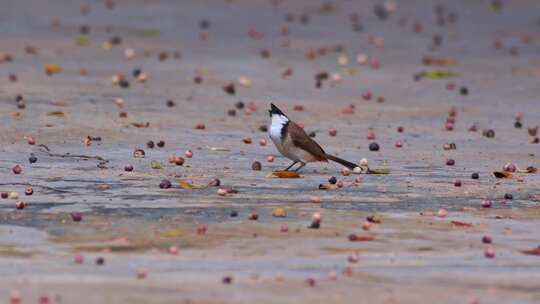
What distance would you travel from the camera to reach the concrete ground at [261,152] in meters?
8.19

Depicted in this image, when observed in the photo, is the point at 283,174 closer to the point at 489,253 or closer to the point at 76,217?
the point at 76,217

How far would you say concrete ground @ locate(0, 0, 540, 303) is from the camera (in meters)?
8.19

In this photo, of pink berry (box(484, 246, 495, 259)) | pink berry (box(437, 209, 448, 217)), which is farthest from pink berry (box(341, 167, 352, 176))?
pink berry (box(484, 246, 495, 259))

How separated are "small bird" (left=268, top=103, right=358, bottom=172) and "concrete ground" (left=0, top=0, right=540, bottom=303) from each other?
17cm

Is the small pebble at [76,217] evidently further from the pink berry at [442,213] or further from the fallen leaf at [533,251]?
the fallen leaf at [533,251]

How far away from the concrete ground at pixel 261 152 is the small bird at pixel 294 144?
0.57 feet

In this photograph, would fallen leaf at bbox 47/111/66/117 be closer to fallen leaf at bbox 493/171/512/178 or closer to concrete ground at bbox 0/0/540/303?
concrete ground at bbox 0/0/540/303

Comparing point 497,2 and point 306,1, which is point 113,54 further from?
point 497,2

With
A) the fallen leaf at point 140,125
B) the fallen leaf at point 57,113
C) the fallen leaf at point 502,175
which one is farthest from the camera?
the fallen leaf at point 57,113

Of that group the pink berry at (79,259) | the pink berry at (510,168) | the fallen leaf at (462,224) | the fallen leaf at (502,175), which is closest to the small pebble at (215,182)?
the fallen leaf at (462,224)

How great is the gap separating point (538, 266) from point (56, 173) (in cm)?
480

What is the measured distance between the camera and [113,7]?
26.8 meters

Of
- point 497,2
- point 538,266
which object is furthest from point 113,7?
point 538,266

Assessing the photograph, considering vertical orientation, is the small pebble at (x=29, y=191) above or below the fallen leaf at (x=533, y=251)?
above
